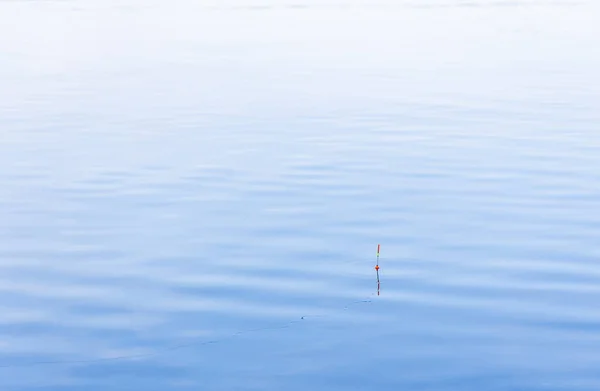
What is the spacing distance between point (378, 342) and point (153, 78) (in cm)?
2253

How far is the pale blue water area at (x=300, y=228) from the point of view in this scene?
1000cm

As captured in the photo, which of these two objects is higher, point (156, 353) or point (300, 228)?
point (300, 228)

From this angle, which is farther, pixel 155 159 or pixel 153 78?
pixel 153 78

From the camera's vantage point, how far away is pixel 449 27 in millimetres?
46875

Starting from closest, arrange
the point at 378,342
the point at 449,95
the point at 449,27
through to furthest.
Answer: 1. the point at 378,342
2. the point at 449,95
3. the point at 449,27

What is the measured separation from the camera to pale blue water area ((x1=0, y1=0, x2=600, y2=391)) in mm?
10000

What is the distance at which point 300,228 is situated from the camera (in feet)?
47.4

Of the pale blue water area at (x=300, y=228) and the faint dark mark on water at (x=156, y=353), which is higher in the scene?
the pale blue water area at (x=300, y=228)

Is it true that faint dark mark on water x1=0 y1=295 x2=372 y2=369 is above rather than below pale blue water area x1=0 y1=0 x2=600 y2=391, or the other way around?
below

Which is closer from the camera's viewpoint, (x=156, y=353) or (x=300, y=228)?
(x=156, y=353)

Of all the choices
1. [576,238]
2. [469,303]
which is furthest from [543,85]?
[469,303]

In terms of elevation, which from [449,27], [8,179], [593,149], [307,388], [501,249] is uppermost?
[449,27]

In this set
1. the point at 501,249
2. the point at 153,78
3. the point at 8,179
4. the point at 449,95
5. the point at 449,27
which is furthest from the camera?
the point at 449,27

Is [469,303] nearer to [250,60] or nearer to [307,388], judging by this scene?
[307,388]
